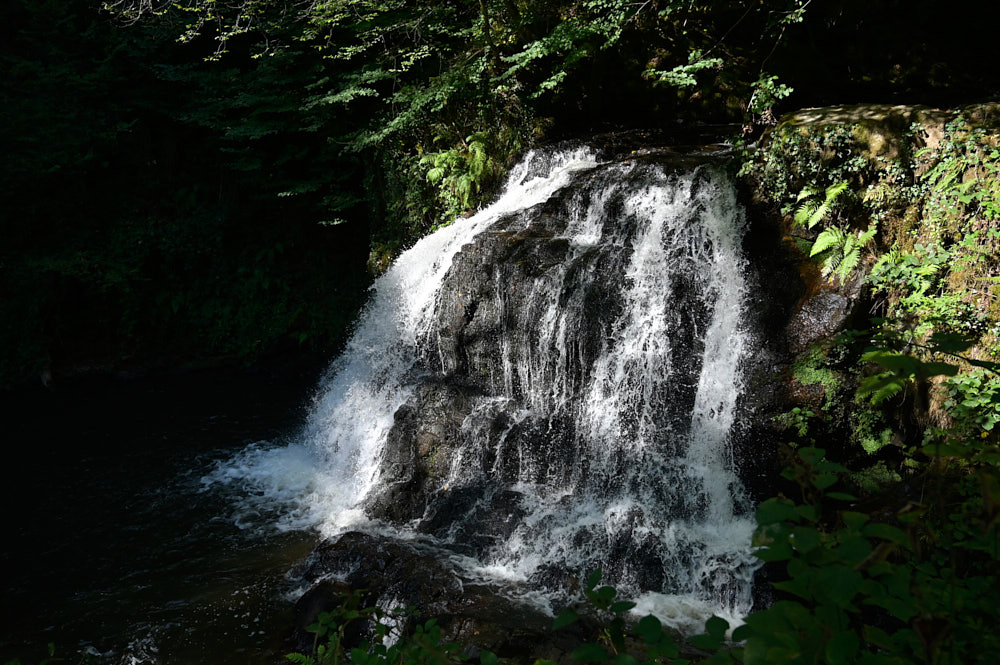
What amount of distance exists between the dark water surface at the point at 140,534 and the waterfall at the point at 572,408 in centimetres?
82

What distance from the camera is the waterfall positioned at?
554 centimetres

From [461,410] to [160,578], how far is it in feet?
12.3

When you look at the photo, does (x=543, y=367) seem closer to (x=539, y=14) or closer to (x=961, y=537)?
(x=961, y=537)

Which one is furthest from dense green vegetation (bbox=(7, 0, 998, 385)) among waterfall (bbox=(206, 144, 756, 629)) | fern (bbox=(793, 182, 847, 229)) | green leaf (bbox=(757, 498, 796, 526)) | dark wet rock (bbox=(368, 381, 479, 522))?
green leaf (bbox=(757, 498, 796, 526))

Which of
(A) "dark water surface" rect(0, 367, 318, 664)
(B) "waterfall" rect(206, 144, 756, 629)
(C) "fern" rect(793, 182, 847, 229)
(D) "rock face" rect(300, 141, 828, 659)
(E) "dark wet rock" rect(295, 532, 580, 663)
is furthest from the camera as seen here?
(C) "fern" rect(793, 182, 847, 229)

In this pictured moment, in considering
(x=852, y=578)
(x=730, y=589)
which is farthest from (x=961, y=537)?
(x=852, y=578)

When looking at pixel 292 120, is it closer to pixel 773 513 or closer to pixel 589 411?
pixel 589 411

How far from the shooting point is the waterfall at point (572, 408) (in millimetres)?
5543

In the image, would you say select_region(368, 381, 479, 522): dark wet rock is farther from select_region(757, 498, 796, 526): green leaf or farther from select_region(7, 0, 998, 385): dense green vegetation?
select_region(757, 498, 796, 526): green leaf

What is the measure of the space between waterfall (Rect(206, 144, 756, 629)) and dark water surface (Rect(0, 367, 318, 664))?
822mm

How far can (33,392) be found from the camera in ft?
38.8

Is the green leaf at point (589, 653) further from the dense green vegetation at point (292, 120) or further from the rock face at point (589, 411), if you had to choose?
the dense green vegetation at point (292, 120)

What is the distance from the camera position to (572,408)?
6.63 metres

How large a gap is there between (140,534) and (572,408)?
18.2ft
